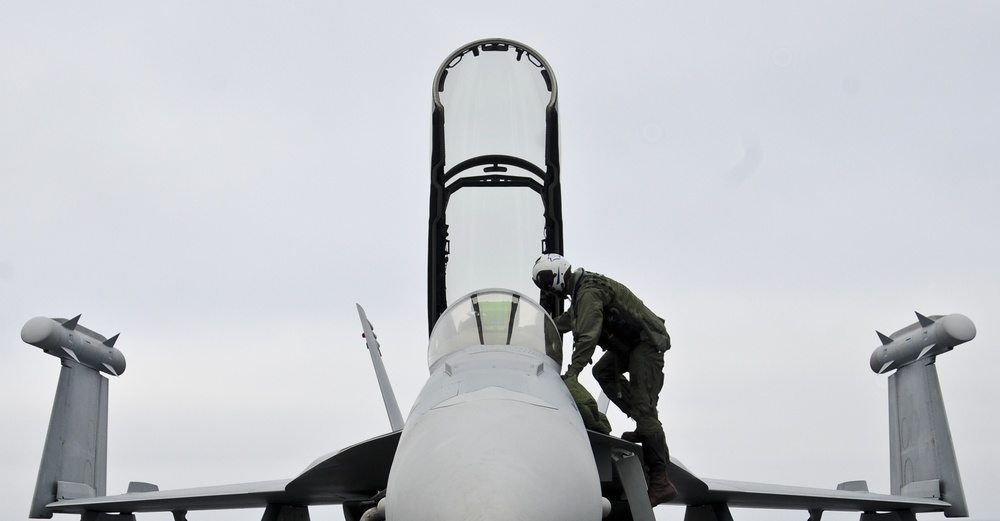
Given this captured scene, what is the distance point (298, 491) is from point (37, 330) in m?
2.96

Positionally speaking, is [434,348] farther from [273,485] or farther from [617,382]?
[273,485]

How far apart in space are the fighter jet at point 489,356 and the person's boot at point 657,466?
0.69 feet

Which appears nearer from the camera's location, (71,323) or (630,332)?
(630,332)

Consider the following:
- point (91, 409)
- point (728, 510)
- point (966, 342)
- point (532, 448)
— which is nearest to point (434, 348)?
point (532, 448)

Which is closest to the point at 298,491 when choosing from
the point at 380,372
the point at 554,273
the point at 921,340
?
the point at 380,372

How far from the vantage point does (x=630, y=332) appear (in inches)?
204

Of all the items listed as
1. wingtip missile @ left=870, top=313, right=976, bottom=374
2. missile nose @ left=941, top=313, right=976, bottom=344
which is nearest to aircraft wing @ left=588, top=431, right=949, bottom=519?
wingtip missile @ left=870, top=313, right=976, bottom=374

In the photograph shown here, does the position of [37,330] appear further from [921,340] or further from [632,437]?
[921,340]

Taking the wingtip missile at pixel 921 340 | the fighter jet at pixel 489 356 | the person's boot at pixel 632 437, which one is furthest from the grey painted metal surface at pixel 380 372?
the wingtip missile at pixel 921 340

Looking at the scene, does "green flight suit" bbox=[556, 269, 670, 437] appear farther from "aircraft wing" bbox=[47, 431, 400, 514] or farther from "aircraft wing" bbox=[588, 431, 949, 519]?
"aircraft wing" bbox=[588, 431, 949, 519]

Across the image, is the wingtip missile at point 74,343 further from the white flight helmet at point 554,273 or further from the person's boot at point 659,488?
the person's boot at point 659,488

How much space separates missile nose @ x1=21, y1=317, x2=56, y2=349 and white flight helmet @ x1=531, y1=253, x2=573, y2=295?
4.96 metres

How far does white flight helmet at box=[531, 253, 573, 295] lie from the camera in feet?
16.8

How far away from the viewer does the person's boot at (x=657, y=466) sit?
4.93 meters
